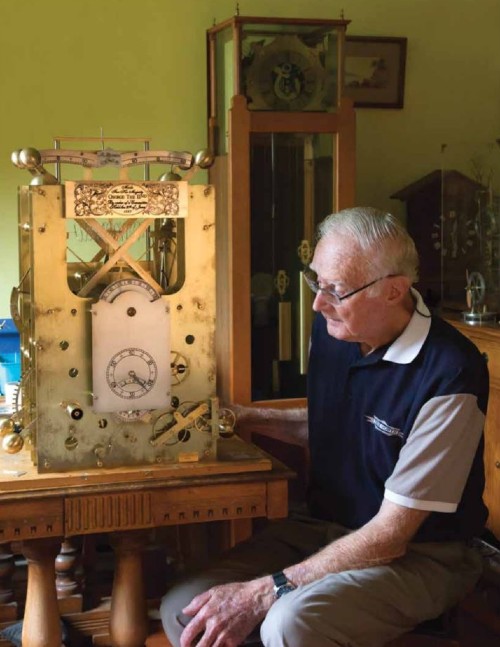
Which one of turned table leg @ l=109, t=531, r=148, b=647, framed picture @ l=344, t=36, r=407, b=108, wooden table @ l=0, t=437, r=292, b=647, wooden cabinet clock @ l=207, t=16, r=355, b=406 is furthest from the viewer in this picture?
framed picture @ l=344, t=36, r=407, b=108

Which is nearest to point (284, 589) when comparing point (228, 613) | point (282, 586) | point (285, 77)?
point (282, 586)

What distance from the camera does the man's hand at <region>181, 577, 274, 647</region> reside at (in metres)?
1.92

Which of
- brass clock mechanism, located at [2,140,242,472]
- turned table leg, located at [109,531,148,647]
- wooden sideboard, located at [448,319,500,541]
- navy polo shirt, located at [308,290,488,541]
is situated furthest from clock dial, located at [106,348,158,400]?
wooden sideboard, located at [448,319,500,541]

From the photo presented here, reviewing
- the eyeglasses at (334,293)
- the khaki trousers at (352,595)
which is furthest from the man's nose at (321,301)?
the khaki trousers at (352,595)

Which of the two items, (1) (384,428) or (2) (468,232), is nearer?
(1) (384,428)

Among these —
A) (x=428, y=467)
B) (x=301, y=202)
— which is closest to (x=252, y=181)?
(x=301, y=202)

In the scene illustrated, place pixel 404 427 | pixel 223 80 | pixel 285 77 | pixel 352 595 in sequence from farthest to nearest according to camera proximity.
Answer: pixel 223 80, pixel 285 77, pixel 404 427, pixel 352 595

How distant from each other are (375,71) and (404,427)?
1.76 m

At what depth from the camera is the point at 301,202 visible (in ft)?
10.1

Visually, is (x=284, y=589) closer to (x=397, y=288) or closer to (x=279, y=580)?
(x=279, y=580)

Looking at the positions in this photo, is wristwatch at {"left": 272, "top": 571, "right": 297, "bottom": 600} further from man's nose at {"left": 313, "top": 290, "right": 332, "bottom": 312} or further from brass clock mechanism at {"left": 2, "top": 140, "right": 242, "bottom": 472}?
man's nose at {"left": 313, "top": 290, "right": 332, "bottom": 312}

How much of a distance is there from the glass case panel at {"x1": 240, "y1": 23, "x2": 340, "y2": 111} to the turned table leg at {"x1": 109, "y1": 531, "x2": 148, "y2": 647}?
1.39 meters

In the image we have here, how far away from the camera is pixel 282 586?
1.95 metres

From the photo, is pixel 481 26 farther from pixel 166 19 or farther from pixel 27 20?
pixel 27 20
